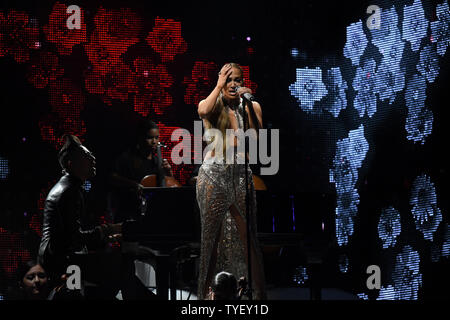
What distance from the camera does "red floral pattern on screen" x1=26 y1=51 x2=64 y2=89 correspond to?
8758 millimetres

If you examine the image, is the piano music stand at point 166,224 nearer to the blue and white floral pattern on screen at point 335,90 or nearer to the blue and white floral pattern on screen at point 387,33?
the blue and white floral pattern on screen at point 387,33

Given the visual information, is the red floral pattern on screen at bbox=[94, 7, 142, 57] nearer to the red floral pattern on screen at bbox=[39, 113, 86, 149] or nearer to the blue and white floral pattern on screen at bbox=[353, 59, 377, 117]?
the red floral pattern on screen at bbox=[39, 113, 86, 149]

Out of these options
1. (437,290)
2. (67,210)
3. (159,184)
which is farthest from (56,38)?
(437,290)

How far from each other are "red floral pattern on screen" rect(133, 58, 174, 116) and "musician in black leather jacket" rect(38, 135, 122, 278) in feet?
13.1

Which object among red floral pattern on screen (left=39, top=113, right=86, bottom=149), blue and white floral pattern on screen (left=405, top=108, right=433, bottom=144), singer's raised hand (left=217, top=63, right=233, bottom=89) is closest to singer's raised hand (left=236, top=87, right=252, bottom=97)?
singer's raised hand (left=217, top=63, right=233, bottom=89)

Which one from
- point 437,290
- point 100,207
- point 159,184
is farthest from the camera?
point 100,207

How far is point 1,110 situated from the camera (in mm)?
8555

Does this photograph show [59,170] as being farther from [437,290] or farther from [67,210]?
[437,290]

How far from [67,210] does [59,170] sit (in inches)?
148

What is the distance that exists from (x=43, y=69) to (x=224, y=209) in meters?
4.29

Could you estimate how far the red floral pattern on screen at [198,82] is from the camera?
9.38 metres

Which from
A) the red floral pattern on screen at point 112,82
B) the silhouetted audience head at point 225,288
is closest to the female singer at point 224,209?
the silhouetted audience head at point 225,288

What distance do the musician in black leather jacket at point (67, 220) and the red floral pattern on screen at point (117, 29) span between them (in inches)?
163

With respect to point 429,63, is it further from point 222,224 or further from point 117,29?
point 117,29
